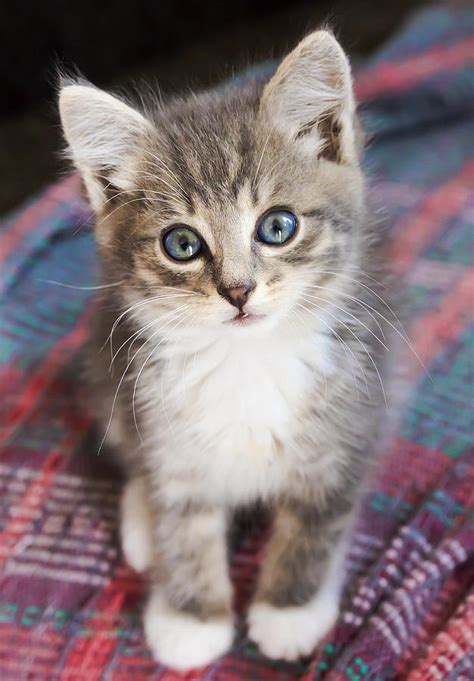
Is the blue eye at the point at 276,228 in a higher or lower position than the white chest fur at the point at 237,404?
higher

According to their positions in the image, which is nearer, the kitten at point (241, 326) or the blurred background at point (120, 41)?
the kitten at point (241, 326)

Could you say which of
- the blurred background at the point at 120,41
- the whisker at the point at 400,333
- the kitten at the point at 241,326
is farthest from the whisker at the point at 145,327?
the blurred background at the point at 120,41

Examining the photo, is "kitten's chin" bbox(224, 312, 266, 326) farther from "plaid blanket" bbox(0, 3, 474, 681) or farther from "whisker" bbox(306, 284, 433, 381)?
"plaid blanket" bbox(0, 3, 474, 681)

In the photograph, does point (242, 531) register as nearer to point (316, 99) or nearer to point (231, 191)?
point (231, 191)

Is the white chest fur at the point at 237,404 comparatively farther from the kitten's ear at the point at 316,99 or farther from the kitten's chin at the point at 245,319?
the kitten's ear at the point at 316,99

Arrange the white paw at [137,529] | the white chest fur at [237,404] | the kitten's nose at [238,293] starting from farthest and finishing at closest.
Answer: the white paw at [137,529] < the white chest fur at [237,404] < the kitten's nose at [238,293]

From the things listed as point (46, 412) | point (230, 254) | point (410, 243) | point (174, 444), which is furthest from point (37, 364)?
point (410, 243)

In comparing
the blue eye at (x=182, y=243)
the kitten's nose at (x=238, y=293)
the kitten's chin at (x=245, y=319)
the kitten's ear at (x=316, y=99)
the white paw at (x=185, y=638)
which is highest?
the kitten's ear at (x=316, y=99)

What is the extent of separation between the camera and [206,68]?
2.77m

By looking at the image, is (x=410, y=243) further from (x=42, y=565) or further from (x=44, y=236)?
(x=42, y=565)

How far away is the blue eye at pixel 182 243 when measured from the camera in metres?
0.98

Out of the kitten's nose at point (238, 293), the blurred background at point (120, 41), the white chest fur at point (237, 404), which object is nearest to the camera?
the kitten's nose at point (238, 293)

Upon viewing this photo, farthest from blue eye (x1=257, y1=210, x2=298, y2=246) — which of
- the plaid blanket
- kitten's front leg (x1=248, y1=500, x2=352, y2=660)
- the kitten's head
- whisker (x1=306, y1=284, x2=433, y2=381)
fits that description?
kitten's front leg (x1=248, y1=500, x2=352, y2=660)

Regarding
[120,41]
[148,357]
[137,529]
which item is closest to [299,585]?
[137,529]
